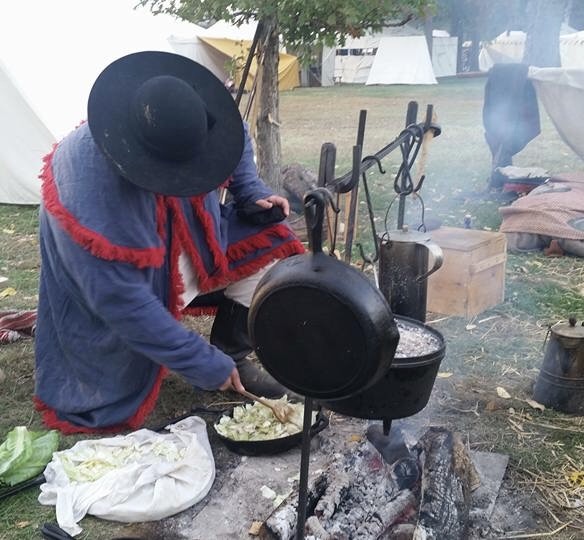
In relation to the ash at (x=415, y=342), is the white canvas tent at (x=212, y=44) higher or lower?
lower

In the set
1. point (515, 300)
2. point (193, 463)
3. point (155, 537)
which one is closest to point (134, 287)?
point (193, 463)

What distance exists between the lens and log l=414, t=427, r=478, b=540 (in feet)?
6.97

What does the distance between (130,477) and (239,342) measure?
1.01 m

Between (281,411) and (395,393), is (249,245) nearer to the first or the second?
(281,411)

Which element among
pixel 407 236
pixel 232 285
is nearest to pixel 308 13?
pixel 232 285

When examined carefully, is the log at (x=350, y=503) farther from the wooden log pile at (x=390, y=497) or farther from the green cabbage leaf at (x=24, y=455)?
the green cabbage leaf at (x=24, y=455)

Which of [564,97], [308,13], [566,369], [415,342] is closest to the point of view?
[415,342]

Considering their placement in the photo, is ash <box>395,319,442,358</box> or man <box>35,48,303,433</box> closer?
ash <box>395,319,442,358</box>

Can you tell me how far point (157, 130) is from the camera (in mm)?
2328

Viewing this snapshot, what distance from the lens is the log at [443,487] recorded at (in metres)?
2.12

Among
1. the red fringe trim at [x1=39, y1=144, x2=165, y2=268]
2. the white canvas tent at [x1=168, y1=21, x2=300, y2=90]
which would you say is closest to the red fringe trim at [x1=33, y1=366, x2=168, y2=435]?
the red fringe trim at [x1=39, y1=144, x2=165, y2=268]

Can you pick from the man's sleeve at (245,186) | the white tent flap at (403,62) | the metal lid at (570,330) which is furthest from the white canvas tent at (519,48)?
the man's sleeve at (245,186)

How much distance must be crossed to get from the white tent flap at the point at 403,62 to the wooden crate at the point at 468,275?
63.0 feet

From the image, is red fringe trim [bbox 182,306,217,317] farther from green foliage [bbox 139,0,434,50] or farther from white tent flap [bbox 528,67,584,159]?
white tent flap [bbox 528,67,584,159]
